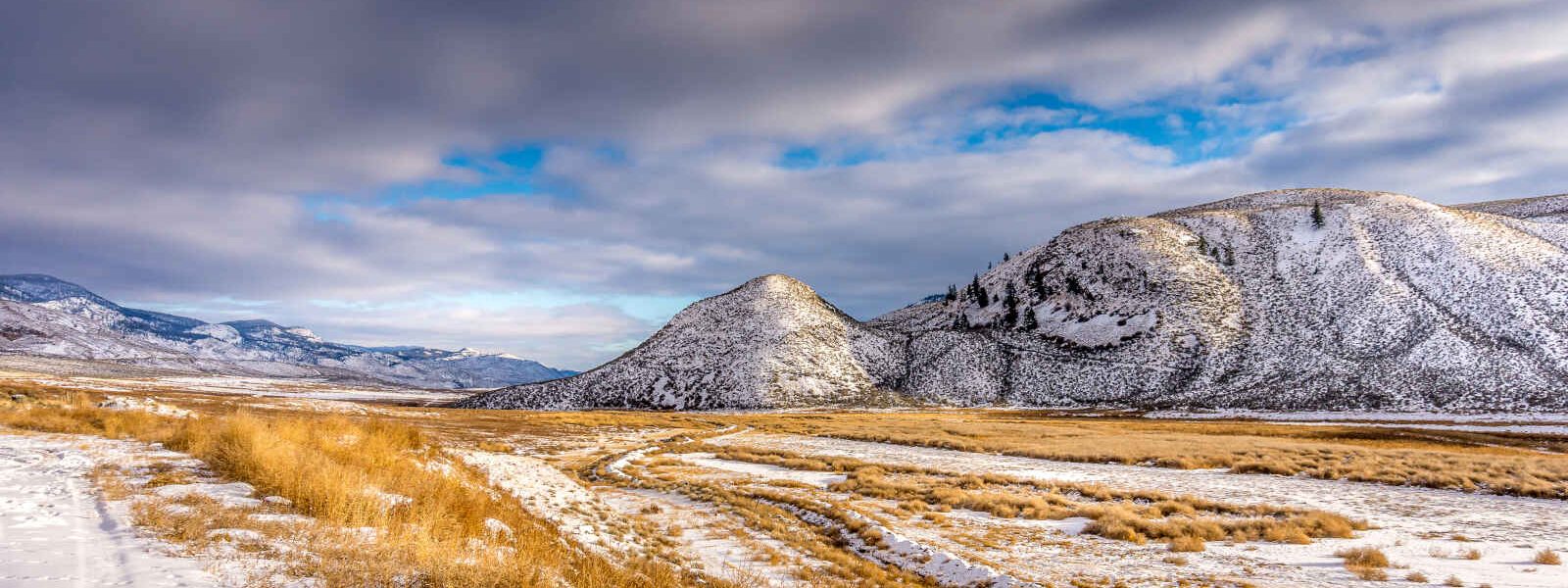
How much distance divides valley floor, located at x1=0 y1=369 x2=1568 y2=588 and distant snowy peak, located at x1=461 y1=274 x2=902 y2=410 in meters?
57.2

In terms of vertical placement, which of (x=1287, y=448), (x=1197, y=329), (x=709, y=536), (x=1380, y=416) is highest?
(x=1197, y=329)

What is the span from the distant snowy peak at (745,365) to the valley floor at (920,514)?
57.2 meters

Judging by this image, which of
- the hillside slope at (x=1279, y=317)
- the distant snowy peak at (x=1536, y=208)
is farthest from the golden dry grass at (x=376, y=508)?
the distant snowy peak at (x=1536, y=208)

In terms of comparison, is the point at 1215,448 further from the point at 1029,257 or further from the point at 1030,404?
the point at 1029,257

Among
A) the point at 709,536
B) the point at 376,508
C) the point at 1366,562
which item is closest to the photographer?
the point at 376,508

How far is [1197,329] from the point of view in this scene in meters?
92.8

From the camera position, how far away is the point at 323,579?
7508 millimetres

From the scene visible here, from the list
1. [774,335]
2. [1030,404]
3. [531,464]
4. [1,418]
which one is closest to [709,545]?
[531,464]

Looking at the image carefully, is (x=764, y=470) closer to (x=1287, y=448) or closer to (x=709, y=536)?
(x=709, y=536)

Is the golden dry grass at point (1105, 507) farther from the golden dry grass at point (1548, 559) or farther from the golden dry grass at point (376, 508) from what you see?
the golden dry grass at point (376, 508)

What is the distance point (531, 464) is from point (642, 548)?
16.0m

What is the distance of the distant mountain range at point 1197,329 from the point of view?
7475cm

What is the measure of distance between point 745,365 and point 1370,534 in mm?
87542

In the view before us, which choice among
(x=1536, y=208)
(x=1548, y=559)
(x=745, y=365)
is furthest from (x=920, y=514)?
(x=1536, y=208)
